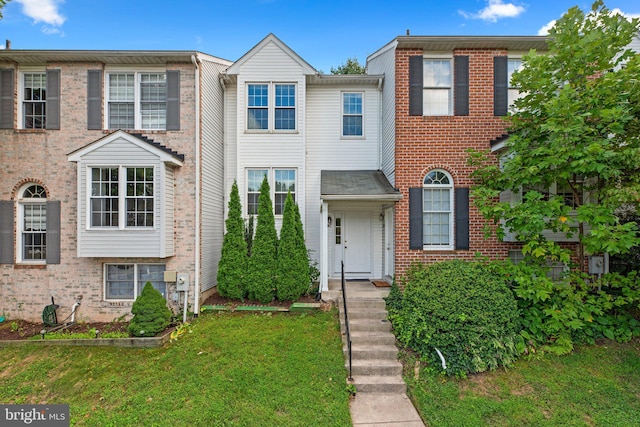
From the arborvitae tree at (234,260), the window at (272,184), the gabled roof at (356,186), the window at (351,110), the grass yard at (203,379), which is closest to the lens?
the grass yard at (203,379)

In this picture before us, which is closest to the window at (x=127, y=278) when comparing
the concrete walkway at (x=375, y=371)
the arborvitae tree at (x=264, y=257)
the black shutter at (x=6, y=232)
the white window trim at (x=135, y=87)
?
the arborvitae tree at (x=264, y=257)

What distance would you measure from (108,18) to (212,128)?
27.5 feet

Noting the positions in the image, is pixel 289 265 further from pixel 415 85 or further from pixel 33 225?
pixel 33 225

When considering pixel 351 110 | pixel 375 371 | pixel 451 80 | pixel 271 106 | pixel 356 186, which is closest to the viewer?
pixel 375 371

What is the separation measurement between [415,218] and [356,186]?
1831 mm

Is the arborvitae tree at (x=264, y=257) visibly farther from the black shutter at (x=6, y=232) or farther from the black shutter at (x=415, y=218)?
the black shutter at (x=6, y=232)

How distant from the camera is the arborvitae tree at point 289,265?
758 cm

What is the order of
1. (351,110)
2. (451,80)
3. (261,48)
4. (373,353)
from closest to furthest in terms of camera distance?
1. (373,353)
2. (451,80)
3. (261,48)
4. (351,110)

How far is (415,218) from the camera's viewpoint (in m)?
7.48

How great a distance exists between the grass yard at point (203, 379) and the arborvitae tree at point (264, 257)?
1.09m

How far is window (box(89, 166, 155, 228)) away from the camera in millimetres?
6984

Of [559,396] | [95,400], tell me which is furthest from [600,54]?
[95,400]

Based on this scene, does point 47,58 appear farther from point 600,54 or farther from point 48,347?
point 600,54

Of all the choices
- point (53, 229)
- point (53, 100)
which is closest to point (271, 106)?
point (53, 100)
